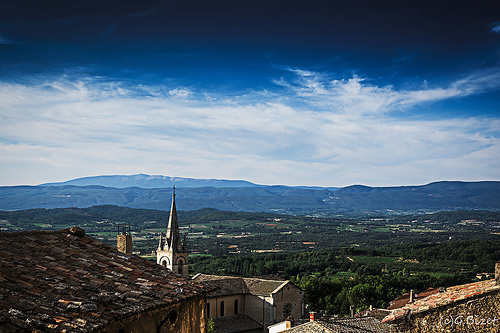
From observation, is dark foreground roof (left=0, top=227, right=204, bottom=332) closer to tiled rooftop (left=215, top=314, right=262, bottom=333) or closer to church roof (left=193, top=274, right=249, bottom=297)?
tiled rooftop (left=215, top=314, right=262, bottom=333)

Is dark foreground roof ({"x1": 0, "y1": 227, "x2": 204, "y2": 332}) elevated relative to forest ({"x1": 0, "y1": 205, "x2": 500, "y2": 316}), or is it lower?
elevated

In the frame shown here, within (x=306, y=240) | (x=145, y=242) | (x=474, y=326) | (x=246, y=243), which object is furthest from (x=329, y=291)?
(x=306, y=240)

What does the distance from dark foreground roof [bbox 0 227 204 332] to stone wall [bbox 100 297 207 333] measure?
0.16 metres

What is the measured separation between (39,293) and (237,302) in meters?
39.9

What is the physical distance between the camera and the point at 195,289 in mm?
8570

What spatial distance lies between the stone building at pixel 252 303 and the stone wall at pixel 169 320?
33771mm

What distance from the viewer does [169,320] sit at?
25.8 ft

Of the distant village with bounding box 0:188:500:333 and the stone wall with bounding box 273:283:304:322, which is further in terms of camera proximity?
the stone wall with bounding box 273:283:304:322

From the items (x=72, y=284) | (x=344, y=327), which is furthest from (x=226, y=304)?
(x=72, y=284)

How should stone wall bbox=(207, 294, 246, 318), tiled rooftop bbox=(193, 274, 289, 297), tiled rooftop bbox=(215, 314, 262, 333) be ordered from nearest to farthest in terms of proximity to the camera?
tiled rooftop bbox=(215, 314, 262, 333) < stone wall bbox=(207, 294, 246, 318) < tiled rooftop bbox=(193, 274, 289, 297)

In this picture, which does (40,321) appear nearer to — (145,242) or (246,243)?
(145,242)

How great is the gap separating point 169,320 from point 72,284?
5.75ft

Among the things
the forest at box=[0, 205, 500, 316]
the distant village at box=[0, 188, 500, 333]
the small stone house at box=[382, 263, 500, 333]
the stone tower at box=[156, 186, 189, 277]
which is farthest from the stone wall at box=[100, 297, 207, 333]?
the stone tower at box=[156, 186, 189, 277]

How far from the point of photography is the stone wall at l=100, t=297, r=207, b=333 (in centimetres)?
682
